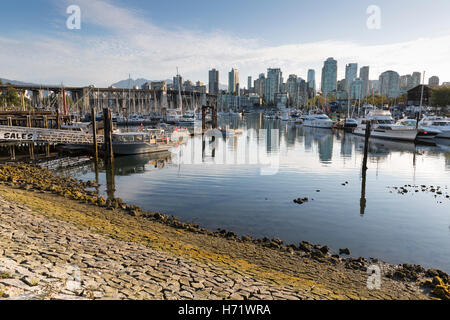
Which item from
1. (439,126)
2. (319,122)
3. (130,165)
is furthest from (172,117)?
(439,126)

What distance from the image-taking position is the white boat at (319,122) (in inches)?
3622

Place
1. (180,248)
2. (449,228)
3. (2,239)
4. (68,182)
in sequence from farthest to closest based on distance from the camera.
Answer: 1. (68,182)
2. (449,228)
3. (180,248)
4. (2,239)

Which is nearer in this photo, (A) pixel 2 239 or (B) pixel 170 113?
(A) pixel 2 239

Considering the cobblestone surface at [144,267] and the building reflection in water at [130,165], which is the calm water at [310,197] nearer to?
the building reflection in water at [130,165]

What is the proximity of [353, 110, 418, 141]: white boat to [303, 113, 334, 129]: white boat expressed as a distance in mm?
17787

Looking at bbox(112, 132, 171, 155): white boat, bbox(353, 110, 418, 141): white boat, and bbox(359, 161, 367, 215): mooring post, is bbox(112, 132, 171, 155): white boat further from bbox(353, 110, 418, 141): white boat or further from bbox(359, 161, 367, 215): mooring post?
bbox(353, 110, 418, 141): white boat

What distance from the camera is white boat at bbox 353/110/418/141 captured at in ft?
188

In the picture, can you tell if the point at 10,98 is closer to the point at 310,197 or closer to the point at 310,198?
the point at 310,197

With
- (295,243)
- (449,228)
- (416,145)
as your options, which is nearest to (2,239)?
(295,243)

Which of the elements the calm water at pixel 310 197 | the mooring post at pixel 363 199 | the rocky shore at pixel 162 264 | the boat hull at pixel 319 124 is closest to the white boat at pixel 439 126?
the calm water at pixel 310 197

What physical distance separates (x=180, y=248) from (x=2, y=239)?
18.4 feet

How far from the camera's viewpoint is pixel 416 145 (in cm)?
5409

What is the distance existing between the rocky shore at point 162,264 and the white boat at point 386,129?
178 ft

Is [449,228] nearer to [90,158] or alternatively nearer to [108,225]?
[108,225]
